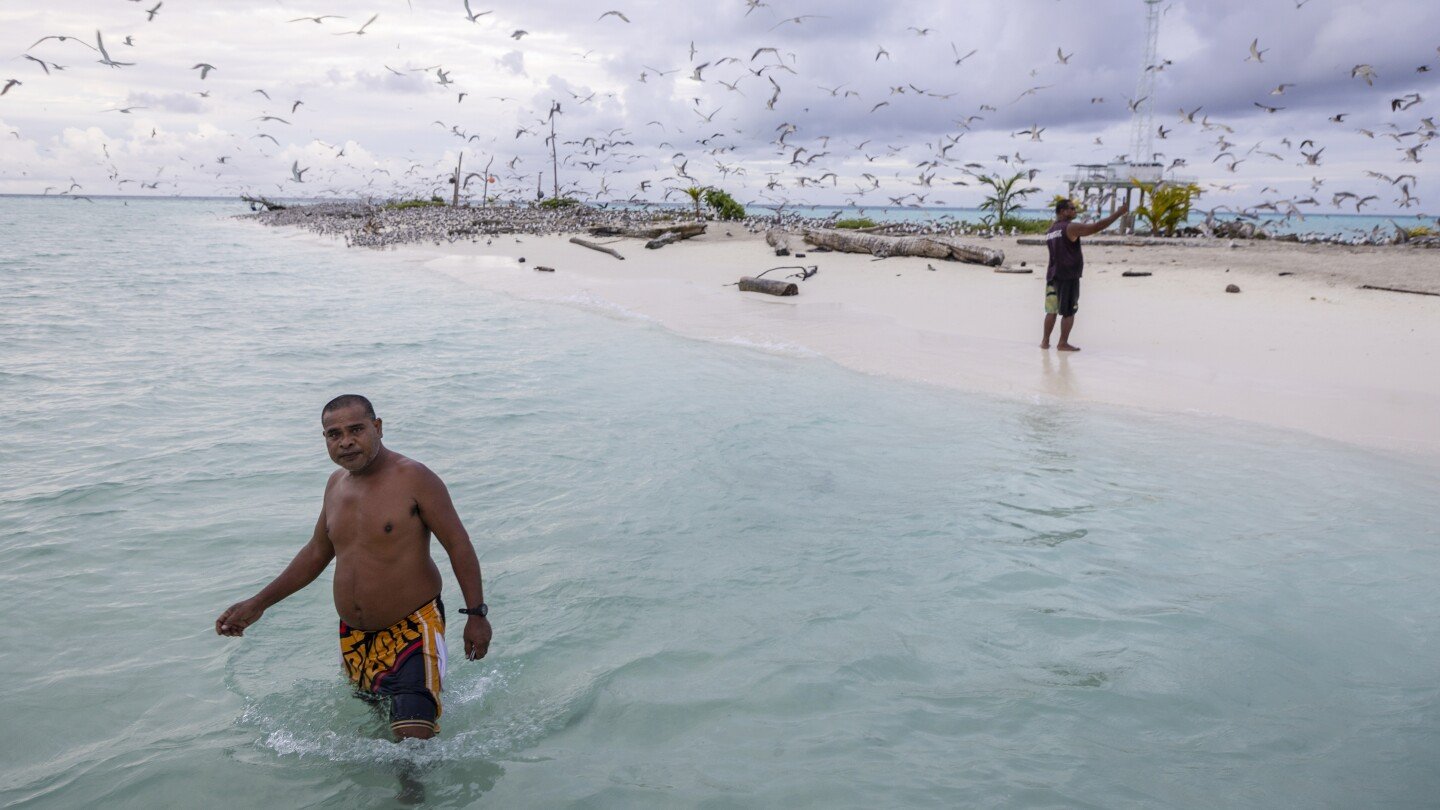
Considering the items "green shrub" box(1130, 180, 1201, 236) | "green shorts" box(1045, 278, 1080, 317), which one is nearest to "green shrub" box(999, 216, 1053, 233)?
"green shrub" box(1130, 180, 1201, 236)

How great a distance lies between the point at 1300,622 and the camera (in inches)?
191

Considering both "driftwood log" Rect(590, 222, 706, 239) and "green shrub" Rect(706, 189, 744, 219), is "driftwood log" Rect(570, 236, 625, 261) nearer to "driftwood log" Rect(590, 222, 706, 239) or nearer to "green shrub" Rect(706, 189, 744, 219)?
"driftwood log" Rect(590, 222, 706, 239)

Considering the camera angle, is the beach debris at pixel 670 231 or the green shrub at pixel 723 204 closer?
the beach debris at pixel 670 231

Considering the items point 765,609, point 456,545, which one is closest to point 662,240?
point 765,609

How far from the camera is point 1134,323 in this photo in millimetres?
13547

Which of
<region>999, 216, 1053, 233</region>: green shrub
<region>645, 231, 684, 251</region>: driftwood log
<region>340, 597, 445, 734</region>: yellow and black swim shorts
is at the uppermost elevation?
<region>999, 216, 1053, 233</region>: green shrub

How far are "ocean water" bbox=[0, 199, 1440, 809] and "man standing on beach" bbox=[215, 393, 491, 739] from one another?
1.61ft

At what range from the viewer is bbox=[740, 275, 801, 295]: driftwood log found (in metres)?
17.6

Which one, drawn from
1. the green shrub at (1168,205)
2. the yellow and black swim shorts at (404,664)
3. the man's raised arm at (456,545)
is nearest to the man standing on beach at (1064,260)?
the man's raised arm at (456,545)

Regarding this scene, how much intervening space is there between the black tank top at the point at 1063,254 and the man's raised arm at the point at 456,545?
929cm

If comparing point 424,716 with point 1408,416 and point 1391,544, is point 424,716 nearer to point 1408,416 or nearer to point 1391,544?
point 1391,544

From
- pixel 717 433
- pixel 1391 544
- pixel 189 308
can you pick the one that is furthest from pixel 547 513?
pixel 189 308

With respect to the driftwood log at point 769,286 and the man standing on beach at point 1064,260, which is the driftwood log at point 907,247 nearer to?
the driftwood log at point 769,286

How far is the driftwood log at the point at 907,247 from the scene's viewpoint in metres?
20.2
